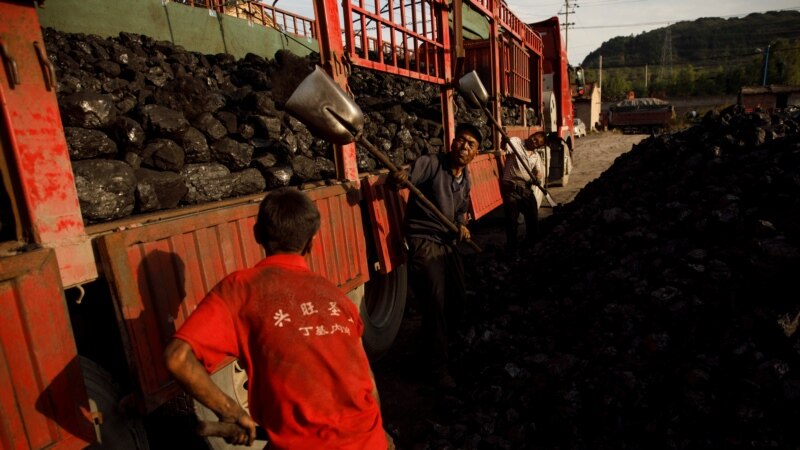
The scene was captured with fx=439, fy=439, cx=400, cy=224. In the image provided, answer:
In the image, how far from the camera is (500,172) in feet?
21.1

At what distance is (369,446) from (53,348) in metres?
1.16

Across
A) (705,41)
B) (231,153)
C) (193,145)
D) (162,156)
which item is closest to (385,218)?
(231,153)

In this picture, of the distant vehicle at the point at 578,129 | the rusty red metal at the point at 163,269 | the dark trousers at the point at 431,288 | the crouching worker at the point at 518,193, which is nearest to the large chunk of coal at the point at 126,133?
the rusty red metal at the point at 163,269

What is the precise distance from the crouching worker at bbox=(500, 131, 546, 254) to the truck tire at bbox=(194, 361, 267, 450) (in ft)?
13.9

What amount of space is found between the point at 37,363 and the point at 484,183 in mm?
4967

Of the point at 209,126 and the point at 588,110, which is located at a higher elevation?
the point at 588,110

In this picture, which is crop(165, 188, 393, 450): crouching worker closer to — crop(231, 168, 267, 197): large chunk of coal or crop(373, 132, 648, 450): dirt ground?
crop(231, 168, 267, 197): large chunk of coal

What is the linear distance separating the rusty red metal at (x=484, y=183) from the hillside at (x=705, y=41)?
10173cm

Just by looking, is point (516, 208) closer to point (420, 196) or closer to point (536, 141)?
point (536, 141)

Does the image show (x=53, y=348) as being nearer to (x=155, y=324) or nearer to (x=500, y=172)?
(x=155, y=324)

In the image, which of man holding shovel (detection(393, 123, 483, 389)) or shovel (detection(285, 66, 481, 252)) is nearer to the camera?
shovel (detection(285, 66, 481, 252))

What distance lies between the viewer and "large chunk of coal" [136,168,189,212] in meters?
2.15

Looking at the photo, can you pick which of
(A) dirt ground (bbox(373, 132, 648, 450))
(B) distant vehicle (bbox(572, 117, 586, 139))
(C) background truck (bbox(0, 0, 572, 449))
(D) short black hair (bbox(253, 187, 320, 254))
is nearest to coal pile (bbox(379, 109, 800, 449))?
(A) dirt ground (bbox(373, 132, 648, 450))

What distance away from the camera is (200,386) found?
134 centimetres
